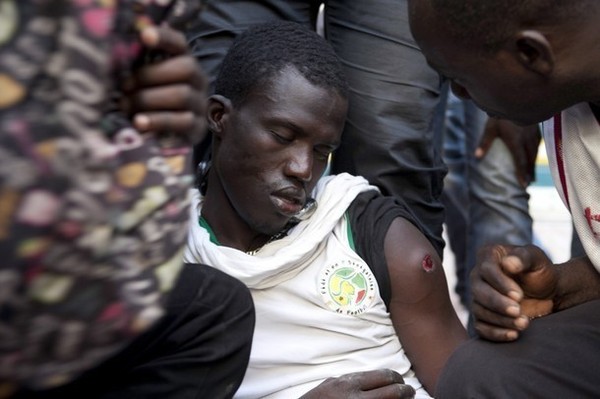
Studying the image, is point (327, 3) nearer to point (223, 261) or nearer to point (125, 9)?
point (223, 261)

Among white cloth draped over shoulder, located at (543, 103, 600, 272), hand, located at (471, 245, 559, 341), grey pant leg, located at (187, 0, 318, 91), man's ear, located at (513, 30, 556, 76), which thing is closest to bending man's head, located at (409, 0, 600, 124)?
man's ear, located at (513, 30, 556, 76)

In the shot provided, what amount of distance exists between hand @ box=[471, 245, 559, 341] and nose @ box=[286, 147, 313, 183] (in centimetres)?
54

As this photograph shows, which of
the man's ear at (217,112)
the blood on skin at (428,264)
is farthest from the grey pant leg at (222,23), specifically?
the blood on skin at (428,264)

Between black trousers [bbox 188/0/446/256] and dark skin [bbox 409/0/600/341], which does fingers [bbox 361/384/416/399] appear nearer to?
dark skin [bbox 409/0/600/341]

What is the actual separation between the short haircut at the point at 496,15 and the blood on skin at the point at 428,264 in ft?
2.40

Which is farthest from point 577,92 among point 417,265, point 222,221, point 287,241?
point 222,221

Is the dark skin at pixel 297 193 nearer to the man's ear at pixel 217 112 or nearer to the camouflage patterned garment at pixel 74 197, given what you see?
the man's ear at pixel 217 112

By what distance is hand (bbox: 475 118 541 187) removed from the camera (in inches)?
138

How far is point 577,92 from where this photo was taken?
191cm

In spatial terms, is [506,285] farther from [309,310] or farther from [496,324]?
[309,310]

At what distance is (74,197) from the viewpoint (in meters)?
1.32

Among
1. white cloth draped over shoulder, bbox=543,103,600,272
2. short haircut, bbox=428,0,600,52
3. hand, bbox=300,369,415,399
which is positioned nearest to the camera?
short haircut, bbox=428,0,600,52

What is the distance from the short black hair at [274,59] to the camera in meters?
2.56

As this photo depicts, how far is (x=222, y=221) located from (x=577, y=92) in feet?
3.37
